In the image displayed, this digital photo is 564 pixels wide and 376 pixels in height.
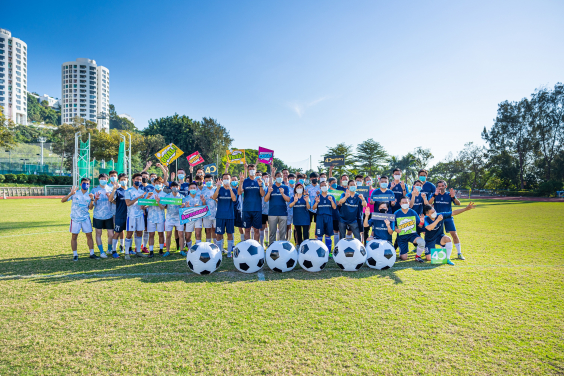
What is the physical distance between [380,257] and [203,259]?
3924 mm

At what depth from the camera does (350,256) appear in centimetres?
622

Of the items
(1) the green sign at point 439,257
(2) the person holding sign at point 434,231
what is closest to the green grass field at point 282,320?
(1) the green sign at point 439,257

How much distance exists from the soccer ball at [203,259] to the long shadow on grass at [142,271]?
0.15 meters

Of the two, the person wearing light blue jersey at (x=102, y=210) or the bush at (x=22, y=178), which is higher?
the bush at (x=22, y=178)

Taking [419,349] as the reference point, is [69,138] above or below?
above

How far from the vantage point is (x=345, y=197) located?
307 inches

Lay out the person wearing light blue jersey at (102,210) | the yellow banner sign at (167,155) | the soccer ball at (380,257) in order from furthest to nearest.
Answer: the yellow banner sign at (167,155) → the person wearing light blue jersey at (102,210) → the soccer ball at (380,257)

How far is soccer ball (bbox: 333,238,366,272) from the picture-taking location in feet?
20.4

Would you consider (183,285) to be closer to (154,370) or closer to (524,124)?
(154,370)

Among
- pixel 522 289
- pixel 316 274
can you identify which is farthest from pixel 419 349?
pixel 522 289

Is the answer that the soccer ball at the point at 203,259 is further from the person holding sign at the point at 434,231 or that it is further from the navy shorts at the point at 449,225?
the navy shorts at the point at 449,225

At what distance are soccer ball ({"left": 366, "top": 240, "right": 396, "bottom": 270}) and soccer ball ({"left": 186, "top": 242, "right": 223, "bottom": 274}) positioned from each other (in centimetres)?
348

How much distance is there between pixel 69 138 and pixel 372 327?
61254 mm

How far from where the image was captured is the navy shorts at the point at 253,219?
7.81 meters
